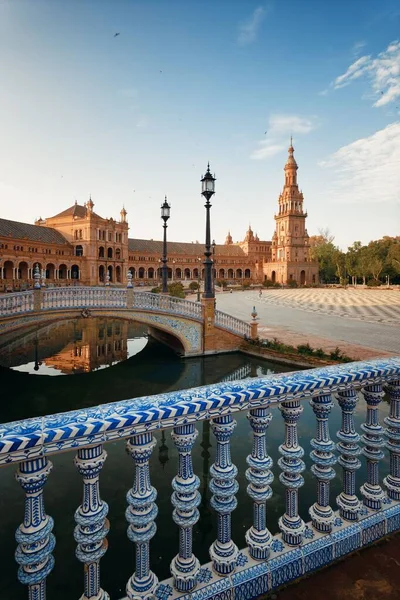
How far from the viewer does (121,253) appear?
7050 cm

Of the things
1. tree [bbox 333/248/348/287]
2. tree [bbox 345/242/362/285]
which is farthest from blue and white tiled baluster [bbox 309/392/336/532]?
tree [bbox 333/248/348/287]

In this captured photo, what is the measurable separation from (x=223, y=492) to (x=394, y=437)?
1.57 metres

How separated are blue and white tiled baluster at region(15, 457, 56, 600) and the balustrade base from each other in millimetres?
670

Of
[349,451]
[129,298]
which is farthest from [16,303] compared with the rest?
[349,451]

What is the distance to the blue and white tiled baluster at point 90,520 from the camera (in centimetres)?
177

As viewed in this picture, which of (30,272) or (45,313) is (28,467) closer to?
(45,313)

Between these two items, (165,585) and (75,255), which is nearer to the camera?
(165,585)

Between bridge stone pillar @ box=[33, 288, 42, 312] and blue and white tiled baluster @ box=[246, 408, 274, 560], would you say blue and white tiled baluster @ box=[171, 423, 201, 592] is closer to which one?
blue and white tiled baluster @ box=[246, 408, 274, 560]

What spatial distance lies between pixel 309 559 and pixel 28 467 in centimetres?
204

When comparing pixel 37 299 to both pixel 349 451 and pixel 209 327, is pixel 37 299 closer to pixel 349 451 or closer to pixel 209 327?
pixel 209 327

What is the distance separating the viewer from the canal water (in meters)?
4.21

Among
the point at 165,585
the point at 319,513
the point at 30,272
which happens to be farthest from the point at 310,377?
the point at 30,272

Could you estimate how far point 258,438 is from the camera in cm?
224

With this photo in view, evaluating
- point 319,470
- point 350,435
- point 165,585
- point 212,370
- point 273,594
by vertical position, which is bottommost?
point 212,370
